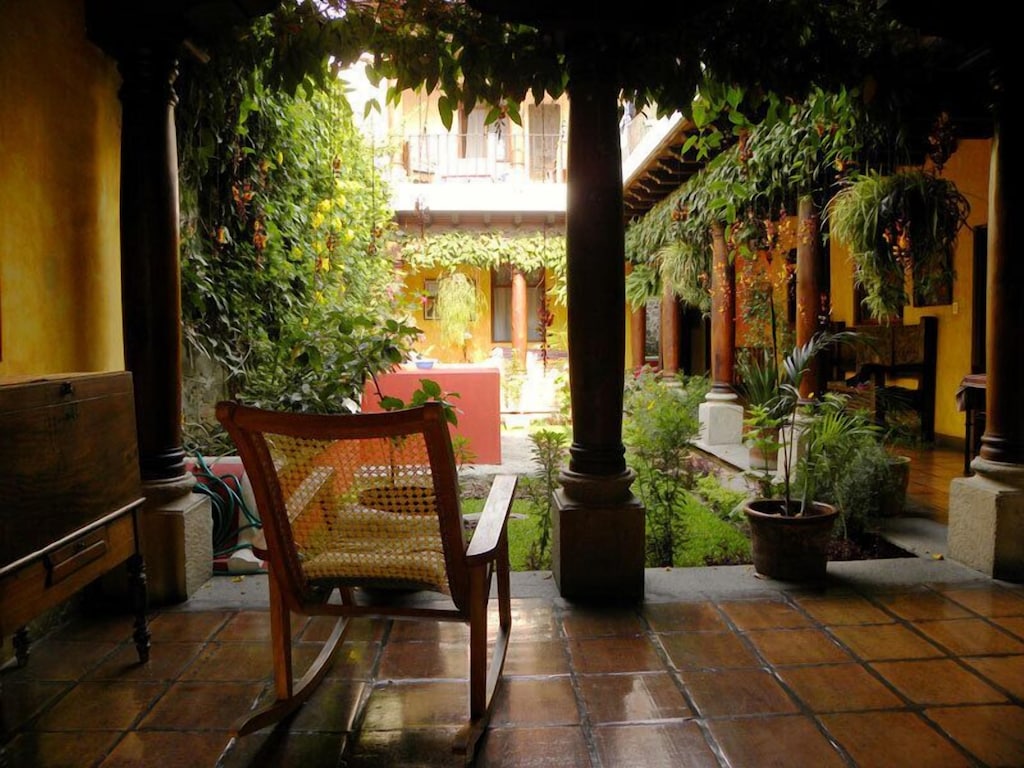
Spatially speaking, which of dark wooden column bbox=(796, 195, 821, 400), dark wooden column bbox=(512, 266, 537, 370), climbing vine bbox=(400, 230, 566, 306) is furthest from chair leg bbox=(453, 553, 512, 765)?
dark wooden column bbox=(512, 266, 537, 370)

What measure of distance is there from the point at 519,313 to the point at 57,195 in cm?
1025

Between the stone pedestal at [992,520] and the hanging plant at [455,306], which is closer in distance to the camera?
the stone pedestal at [992,520]

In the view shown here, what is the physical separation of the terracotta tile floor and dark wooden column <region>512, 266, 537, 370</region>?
32.3 feet

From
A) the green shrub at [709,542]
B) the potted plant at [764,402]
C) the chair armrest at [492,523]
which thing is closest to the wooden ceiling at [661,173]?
the potted plant at [764,402]

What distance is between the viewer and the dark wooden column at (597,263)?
2.62 metres

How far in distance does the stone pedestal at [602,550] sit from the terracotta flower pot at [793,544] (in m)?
0.56

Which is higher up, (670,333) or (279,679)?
(670,333)

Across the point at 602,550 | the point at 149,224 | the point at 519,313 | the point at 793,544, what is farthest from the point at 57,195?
the point at 519,313

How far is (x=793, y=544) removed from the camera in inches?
110

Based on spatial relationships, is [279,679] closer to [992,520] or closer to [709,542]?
[709,542]

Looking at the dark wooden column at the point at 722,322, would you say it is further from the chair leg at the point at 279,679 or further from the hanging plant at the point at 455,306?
the chair leg at the point at 279,679

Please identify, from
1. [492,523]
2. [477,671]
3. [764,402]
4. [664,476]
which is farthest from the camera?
[664,476]

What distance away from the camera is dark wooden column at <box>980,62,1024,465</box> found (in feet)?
9.25

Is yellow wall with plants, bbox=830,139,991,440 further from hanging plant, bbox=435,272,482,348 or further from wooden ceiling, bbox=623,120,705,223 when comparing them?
hanging plant, bbox=435,272,482,348
